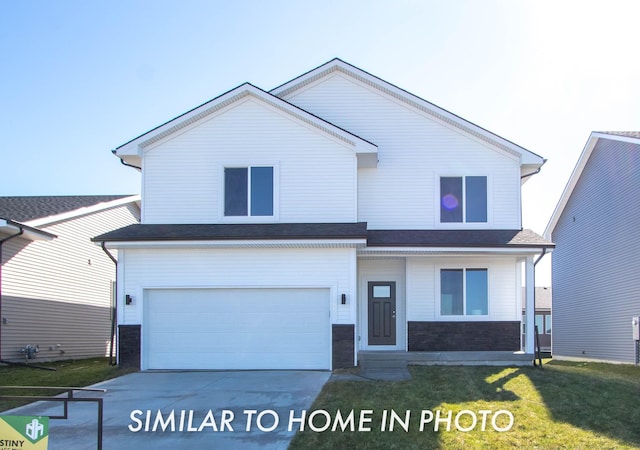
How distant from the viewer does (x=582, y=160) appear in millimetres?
21609

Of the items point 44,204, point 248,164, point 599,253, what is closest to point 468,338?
point 248,164

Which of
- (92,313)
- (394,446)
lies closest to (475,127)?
(394,446)

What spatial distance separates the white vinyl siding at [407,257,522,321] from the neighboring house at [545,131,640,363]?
4818 mm

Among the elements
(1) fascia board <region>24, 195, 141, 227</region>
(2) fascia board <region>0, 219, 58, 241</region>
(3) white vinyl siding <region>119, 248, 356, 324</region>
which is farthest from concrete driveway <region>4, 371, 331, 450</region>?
(1) fascia board <region>24, 195, 141, 227</region>

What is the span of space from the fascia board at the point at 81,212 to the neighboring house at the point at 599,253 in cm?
1621

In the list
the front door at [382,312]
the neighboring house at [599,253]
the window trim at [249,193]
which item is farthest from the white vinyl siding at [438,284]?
the neighboring house at [599,253]

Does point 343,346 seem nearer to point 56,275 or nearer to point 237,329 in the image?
point 237,329

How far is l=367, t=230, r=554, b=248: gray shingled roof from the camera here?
48.8 feet

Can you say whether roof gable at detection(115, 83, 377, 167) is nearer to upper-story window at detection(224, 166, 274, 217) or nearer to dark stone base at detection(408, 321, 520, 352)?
upper-story window at detection(224, 166, 274, 217)

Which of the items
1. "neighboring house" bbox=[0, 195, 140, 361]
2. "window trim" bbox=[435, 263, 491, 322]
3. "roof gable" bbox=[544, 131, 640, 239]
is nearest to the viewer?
"window trim" bbox=[435, 263, 491, 322]

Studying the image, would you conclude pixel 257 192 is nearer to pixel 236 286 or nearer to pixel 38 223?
pixel 236 286

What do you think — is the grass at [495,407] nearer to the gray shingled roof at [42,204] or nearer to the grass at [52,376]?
the grass at [52,376]

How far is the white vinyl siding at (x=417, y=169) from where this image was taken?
54.9 feet

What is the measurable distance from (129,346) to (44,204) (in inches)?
292
